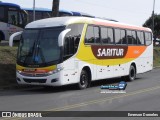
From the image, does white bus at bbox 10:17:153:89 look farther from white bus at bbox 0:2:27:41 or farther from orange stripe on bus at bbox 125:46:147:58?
white bus at bbox 0:2:27:41

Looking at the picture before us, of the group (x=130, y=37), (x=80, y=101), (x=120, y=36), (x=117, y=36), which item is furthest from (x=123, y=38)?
(x=80, y=101)

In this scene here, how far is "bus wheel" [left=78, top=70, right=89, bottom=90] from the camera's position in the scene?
19.1m

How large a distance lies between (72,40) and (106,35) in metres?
3.53

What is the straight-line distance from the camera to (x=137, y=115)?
11586 millimetres

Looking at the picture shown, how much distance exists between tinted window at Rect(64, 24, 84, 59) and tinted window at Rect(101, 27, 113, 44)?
2.30 m

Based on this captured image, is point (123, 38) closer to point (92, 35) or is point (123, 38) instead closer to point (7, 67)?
point (92, 35)

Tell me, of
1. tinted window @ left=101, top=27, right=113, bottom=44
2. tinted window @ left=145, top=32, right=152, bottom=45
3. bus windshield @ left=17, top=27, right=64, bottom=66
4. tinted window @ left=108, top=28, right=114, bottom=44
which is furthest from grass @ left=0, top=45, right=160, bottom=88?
tinted window @ left=145, top=32, right=152, bottom=45

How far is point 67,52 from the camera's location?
18.1 m

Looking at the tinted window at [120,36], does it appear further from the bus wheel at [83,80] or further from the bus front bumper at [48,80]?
the bus front bumper at [48,80]

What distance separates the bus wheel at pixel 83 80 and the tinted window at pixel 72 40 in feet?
4.20

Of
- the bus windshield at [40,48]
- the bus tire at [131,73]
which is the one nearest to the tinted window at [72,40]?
the bus windshield at [40,48]

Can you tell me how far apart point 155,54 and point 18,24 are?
15533 millimetres

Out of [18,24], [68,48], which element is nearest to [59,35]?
[68,48]

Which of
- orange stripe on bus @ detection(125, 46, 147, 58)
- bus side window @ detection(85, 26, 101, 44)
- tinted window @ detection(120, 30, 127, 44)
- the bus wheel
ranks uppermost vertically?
bus side window @ detection(85, 26, 101, 44)
